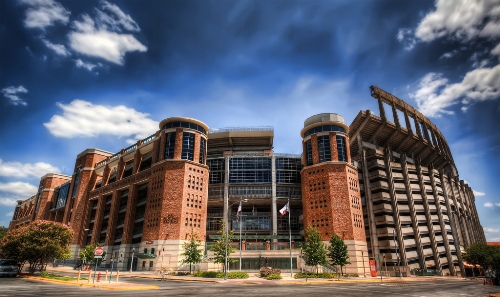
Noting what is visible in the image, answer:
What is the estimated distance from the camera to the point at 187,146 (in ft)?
227

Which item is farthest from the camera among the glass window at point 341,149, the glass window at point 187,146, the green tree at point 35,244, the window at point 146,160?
the window at point 146,160

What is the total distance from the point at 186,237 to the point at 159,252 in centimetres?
575

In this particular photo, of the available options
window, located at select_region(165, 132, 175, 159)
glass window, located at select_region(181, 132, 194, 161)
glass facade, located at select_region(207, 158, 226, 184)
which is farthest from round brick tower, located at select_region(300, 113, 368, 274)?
window, located at select_region(165, 132, 175, 159)

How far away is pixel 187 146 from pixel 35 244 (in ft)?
118

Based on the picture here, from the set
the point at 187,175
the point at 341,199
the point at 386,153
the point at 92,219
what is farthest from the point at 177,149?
the point at 386,153

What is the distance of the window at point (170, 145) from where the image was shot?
68.4 m

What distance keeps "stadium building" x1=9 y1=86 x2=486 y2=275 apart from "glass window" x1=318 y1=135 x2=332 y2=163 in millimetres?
258

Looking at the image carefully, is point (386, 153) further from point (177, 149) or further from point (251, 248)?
point (177, 149)

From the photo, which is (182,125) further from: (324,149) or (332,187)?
(332,187)

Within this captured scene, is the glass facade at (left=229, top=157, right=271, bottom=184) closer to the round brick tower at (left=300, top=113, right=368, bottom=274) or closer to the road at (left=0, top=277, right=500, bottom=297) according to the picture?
the round brick tower at (left=300, top=113, right=368, bottom=274)

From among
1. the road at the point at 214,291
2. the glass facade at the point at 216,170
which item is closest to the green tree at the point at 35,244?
the road at the point at 214,291

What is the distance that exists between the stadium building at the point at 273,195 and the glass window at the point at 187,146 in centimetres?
27

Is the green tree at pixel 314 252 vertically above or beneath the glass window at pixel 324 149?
beneath

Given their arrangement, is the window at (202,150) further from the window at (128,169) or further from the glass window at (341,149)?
the glass window at (341,149)
